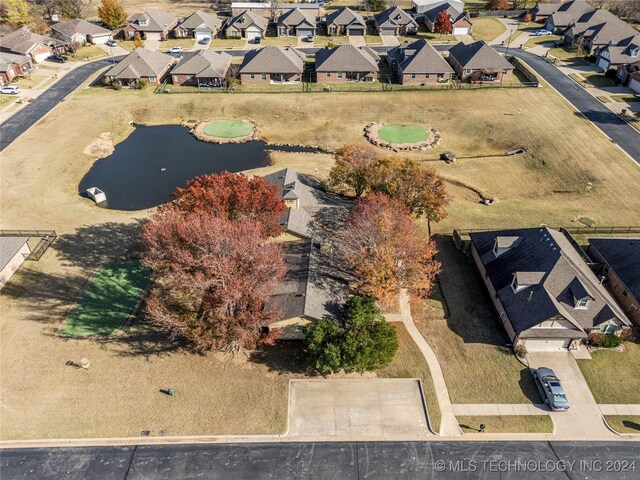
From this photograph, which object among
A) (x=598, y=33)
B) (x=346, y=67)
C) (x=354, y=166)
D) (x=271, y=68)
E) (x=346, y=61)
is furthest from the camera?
(x=598, y=33)

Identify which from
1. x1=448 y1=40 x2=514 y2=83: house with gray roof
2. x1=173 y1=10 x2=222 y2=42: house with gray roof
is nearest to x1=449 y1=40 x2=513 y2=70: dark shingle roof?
x1=448 y1=40 x2=514 y2=83: house with gray roof

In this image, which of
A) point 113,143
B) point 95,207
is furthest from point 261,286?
point 113,143

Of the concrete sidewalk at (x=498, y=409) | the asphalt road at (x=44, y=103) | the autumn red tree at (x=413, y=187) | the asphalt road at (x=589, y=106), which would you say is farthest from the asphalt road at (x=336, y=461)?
the asphalt road at (x=44, y=103)

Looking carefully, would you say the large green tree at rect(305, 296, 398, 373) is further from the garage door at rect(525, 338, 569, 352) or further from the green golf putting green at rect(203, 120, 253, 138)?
the green golf putting green at rect(203, 120, 253, 138)

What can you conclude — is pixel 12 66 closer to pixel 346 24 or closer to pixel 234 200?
pixel 346 24

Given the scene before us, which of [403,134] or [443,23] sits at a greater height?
[443,23]

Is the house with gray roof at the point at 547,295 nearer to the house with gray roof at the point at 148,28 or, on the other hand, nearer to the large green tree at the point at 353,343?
the large green tree at the point at 353,343

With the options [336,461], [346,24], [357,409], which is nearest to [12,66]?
[346,24]

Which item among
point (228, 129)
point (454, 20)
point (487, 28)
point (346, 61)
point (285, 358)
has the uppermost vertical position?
point (454, 20)
